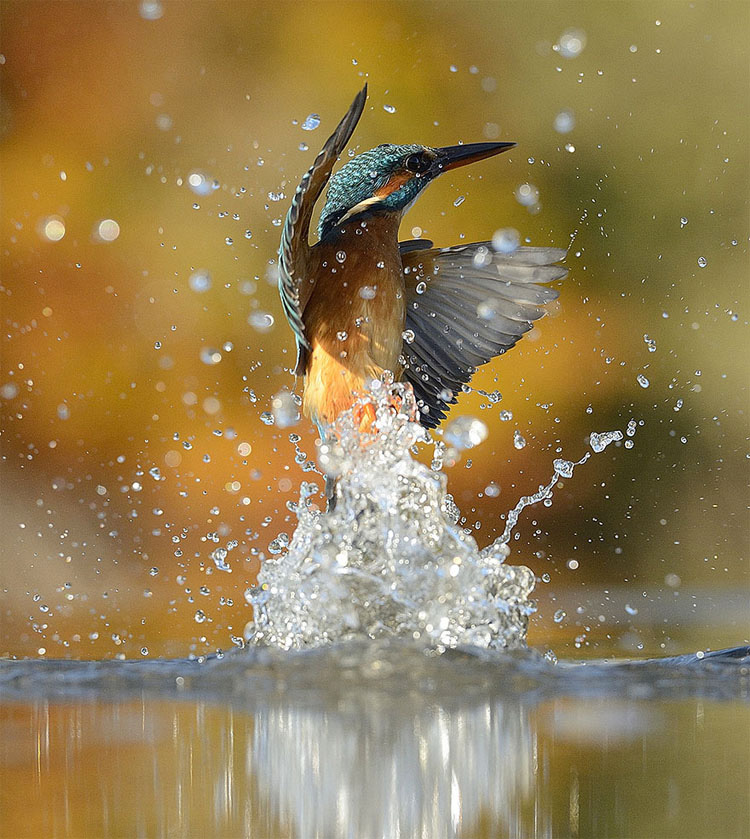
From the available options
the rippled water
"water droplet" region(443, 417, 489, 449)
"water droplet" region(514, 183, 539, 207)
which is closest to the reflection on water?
the rippled water

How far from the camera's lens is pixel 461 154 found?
8.67ft

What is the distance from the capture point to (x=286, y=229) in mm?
2309

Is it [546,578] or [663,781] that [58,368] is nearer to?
[546,578]

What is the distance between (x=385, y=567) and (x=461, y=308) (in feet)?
2.52

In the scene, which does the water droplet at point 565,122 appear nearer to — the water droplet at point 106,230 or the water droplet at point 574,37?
the water droplet at point 574,37

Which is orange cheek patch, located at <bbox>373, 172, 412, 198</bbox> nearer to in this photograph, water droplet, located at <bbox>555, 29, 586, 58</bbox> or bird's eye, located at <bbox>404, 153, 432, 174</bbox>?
bird's eye, located at <bbox>404, 153, 432, 174</bbox>

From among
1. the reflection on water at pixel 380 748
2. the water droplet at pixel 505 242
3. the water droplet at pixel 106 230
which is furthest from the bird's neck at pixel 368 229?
the water droplet at pixel 106 230

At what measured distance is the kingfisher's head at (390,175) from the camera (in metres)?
2.60

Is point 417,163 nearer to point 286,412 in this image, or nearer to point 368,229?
point 368,229

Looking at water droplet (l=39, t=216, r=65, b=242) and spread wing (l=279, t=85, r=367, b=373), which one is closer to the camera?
spread wing (l=279, t=85, r=367, b=373)

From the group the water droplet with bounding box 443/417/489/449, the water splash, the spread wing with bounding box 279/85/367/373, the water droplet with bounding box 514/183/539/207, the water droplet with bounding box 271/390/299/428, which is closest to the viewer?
the spread wing with bounding box 279/85/367/373

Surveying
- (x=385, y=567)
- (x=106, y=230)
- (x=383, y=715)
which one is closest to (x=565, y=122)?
(x=106, y=230)

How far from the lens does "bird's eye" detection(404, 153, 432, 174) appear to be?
2619 mm

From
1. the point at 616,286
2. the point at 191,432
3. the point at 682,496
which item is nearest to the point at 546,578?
the point at 682,496
